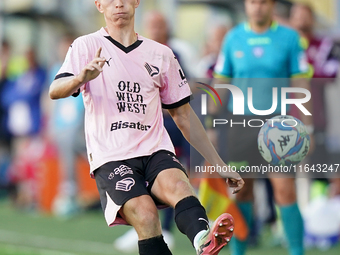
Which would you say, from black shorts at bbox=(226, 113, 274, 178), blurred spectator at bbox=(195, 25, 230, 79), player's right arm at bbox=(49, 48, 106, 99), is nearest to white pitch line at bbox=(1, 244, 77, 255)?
black shorts at bbox=(226, 113, 274, 178)

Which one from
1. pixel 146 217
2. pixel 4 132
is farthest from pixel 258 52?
pixel 4 132

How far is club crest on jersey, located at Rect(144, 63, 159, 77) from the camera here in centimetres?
477

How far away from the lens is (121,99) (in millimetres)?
4660

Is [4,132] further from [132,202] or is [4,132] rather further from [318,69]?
[132,202]

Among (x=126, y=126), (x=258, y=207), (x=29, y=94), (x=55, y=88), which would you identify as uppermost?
(x=55, y=88)

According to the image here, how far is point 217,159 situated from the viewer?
489 centimetres

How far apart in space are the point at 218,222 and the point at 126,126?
1.02 m

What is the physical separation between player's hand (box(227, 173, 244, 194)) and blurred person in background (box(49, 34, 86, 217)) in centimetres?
675

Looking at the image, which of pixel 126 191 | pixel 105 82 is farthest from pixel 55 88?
pixel 126 191

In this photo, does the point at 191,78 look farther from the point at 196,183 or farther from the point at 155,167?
the point at 155,167

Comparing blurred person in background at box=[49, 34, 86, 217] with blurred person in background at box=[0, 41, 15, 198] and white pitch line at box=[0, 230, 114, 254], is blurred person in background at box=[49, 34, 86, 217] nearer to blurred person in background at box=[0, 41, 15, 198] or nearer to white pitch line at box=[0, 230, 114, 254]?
blurred person in background at box=[0, 41, 15, 198]

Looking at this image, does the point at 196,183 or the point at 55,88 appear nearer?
the point at 55,88

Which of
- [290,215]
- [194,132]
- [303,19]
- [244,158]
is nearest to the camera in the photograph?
[194,132]

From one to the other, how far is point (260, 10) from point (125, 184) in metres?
2.66
